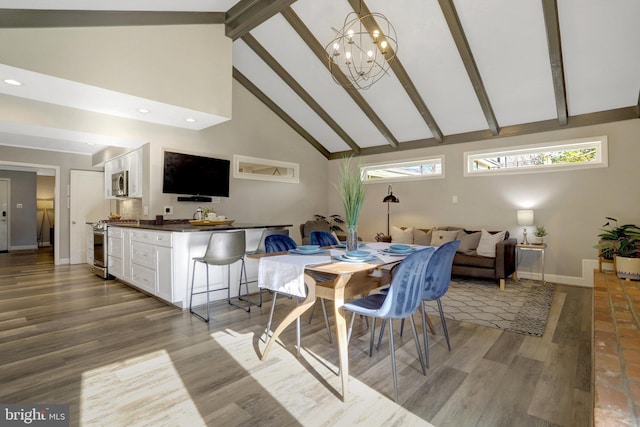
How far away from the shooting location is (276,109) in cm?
677

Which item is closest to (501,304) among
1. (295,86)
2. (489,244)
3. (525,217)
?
(489,244)

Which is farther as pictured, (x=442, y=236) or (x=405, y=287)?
(x=442, y=236)

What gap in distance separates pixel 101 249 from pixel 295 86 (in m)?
4.29

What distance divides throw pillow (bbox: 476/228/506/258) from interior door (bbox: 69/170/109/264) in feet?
25.1

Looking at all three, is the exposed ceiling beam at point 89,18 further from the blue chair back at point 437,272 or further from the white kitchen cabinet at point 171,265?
the blue chair back at point 437,272

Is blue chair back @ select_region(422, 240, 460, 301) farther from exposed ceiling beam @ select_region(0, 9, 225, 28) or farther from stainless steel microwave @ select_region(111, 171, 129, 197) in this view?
stainless steel microwave @ select_region(111, 171, 129, 197)

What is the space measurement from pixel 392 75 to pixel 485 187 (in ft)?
8.43

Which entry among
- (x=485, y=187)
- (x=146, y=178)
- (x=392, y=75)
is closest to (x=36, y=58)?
(x=146, y=178)

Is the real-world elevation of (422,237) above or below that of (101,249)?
above

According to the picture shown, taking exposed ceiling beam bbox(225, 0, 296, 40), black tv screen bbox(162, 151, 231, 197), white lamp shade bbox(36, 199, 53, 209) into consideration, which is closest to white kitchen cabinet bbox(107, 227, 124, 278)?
black tv screen bbox(162, 151, 231, 197)

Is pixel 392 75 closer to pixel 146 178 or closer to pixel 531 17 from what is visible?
pixel 531 17

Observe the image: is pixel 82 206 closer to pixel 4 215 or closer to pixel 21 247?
pixel 4 215

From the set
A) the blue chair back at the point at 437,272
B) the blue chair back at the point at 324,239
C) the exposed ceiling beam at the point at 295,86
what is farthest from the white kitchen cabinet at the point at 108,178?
the blue chair back at the point at 437,272

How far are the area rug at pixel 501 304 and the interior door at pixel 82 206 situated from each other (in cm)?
708
